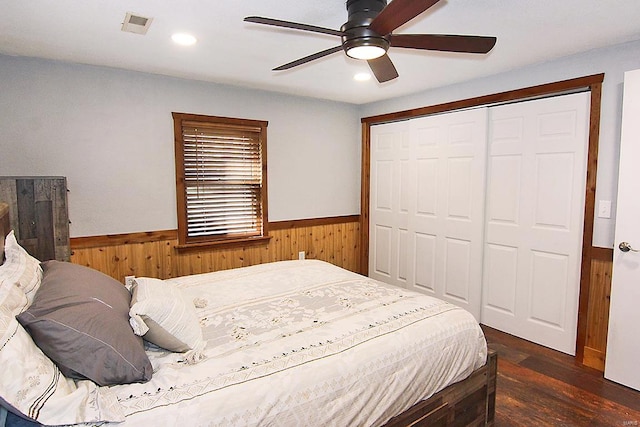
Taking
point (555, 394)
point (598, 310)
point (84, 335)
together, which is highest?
point (84, 335)

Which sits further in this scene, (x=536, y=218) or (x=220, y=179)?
(x=220, y=179)

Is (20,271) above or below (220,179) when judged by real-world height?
below

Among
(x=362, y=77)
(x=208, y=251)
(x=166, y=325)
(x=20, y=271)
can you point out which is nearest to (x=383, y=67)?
(x=362, y=77)

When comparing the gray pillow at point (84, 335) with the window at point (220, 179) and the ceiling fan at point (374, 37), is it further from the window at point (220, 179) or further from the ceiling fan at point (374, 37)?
the window at point (220, 179)

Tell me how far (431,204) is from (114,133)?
3.08m

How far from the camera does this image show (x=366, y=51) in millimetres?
1893

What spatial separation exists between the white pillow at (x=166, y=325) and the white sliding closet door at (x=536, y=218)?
9.15 feet

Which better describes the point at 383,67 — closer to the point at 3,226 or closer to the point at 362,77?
the point at 362,77

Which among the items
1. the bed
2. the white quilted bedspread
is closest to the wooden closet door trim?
the bed

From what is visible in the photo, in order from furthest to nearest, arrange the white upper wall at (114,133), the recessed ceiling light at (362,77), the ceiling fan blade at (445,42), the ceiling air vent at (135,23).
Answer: the recessed ceiling light at (362,77) → the white upper wall at (114,133) → the ceiling air vent at (135,23) → the ceiling fan blade at (445,42)

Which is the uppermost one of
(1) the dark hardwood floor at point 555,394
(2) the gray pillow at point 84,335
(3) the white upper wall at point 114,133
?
(3) the white upper wall at point 114,133

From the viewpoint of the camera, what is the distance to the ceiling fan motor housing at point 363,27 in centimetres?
178

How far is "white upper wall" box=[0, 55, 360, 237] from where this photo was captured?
287cm

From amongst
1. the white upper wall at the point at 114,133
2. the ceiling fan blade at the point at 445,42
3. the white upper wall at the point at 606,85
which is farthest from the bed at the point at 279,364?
the white upper wall at the point at 606,85
